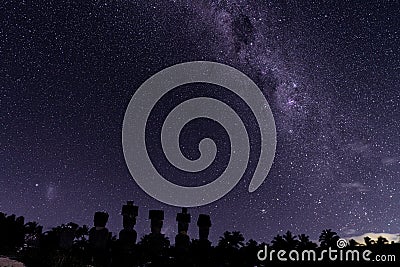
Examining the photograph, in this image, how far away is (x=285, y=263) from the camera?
1931cm

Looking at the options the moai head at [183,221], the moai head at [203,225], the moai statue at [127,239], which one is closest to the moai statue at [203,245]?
the moai head at [203,225]

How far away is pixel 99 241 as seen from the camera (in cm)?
1725

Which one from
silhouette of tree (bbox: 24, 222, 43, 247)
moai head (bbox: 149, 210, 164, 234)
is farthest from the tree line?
silhouette of tree (bbox: 24, 222, 43, 247)

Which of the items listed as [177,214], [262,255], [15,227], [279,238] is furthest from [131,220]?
[279,238]

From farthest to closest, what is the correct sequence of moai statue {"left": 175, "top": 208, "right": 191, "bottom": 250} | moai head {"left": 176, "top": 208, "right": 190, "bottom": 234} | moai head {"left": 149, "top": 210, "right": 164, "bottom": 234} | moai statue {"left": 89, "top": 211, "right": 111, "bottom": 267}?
moai head {"left": 176, "top": 208, "right": 190, "bottom": 234}
moai head {"left": 149, "top": 210, "right": 164, "bottom": 234}
moai statue {"left": 175, "top": 208, "right": 191, "bottom": 250}
moai statue {"left": 89, "top": 211, "right": 111, "bottom": 267}

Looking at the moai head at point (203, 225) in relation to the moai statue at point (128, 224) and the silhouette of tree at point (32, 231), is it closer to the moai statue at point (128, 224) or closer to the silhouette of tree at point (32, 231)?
the moai statue at point (128, 224)

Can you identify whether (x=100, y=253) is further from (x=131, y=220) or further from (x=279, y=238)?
→ (x=279, y=238)

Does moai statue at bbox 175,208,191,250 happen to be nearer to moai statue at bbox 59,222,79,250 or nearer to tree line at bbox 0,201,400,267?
tree line at bbox 0,201,400,267

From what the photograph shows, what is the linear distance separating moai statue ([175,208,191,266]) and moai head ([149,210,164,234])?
2.83ft

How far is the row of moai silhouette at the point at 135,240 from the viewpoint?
57.1 feet

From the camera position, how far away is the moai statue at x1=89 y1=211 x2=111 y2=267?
56.6 feet

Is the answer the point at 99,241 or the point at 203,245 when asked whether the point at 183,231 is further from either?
the point at 99,241

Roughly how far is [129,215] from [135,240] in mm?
1230

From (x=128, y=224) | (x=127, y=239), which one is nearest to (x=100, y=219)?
(x=128, y=224)
